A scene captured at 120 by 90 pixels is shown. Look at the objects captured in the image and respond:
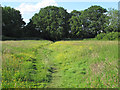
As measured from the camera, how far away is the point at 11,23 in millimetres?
64188

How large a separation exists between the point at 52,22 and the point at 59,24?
3478mm

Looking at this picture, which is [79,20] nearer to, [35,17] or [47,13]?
[47,13]

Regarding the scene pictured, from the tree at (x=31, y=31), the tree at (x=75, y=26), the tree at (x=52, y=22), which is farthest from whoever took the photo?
the tree at (x=31, y=31)

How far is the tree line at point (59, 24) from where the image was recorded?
63.8m

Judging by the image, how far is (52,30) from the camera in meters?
66.2

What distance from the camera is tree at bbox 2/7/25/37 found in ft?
202

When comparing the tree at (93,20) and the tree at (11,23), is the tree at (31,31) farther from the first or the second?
the tree at (93,20)

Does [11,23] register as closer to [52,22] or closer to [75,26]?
[52,22]

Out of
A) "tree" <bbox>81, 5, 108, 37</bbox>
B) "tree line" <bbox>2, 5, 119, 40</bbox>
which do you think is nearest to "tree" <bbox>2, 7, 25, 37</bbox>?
"tree line" <bbox>2, 5, 119, 40</bbox>

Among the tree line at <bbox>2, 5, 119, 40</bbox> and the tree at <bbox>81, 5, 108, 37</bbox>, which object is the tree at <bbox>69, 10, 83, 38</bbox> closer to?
the tree line at <bbox>2, 5, 119, 40</bbox>

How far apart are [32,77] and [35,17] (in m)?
65.7

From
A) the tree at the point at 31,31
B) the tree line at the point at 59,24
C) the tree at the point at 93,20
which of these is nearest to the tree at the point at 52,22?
the tree line at the point at 59,24

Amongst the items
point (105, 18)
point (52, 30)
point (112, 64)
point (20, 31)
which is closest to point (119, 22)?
point (105, 18)

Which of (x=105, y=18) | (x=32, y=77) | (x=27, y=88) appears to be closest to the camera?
(x=27, y=88)
